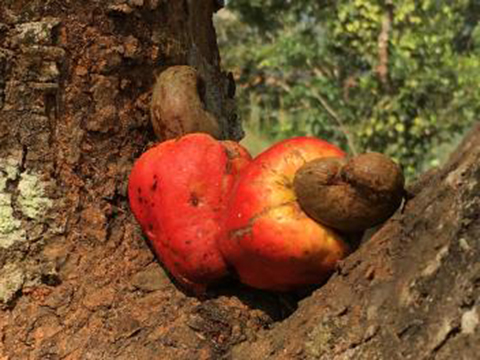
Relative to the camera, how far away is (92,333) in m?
1.49

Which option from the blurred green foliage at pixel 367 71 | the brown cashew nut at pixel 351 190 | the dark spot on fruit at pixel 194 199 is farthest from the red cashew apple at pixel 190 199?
the blurred green foliage at pixel 367 71

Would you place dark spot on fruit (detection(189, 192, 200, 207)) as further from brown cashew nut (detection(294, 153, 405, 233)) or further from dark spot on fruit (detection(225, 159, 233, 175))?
brown cashew nut (detection(294, 153, 405, 233))

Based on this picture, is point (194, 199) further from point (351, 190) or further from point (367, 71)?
point (367, 71)

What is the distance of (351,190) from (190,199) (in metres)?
0.32

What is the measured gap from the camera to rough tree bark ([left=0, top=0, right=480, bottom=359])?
138 cm

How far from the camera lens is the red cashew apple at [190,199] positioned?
1.49 meters

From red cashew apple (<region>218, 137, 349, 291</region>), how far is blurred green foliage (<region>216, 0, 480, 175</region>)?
5654mm

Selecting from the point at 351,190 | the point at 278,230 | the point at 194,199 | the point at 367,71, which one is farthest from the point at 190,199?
the point at 367,71

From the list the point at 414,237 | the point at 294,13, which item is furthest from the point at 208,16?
the point at 294,13

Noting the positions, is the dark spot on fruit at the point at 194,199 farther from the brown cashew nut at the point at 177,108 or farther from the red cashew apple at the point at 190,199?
the brown cashew nut at the point at 177,108

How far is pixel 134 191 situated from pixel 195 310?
10.3 inches

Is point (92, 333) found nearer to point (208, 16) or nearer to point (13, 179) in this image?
point (13, 179)

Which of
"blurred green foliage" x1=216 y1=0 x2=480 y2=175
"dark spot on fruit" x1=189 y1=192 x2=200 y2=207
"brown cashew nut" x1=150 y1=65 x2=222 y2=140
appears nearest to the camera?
"dark spot on fruit" x1=189 y1=192 x2=200 y2=207

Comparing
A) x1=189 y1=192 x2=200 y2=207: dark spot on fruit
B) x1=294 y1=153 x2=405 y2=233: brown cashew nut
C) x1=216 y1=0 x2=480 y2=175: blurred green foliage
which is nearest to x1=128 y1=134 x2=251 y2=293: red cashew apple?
x1=189 y1=192 x2=200 y2=207: dark spot on fruit
